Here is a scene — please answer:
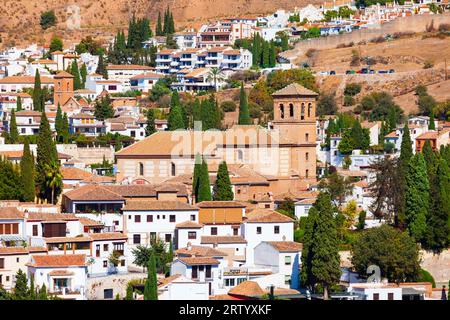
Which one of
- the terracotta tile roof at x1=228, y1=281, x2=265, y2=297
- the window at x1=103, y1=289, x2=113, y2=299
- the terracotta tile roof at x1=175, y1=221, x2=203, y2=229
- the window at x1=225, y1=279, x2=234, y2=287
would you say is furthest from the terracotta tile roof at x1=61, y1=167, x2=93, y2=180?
the terracotta tile roof at x1=228, y1=281, x2=265, y2=297

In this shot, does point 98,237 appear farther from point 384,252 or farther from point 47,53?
point 47,53

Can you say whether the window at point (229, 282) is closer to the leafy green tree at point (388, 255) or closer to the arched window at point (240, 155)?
the leafy green tree at point (388, 255)

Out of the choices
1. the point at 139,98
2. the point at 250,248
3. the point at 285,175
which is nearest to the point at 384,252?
the point at 250,248

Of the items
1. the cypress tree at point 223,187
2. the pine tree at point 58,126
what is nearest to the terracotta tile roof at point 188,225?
the cypress tree at point 223,187

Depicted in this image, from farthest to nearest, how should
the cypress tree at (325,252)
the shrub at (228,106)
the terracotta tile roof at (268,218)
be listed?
the shrub at (228,106) → the terracotta tile roof at (268,218) → the cypress tree at (325,252)

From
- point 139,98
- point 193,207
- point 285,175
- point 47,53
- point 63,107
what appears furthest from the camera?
point 47,53

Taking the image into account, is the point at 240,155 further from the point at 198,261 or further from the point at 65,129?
the point at 198,261

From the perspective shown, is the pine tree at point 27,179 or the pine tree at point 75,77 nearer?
the pine tree at point 27,179
